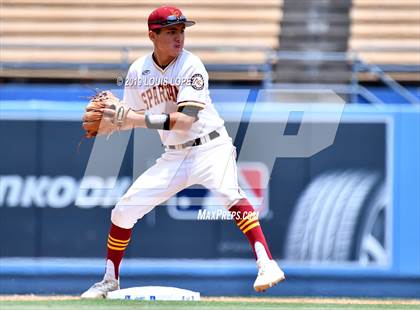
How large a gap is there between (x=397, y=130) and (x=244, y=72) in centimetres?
243

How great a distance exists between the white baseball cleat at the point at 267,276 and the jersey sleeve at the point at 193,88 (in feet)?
3.59

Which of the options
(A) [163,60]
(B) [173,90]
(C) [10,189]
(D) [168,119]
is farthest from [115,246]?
(C) [10,189]

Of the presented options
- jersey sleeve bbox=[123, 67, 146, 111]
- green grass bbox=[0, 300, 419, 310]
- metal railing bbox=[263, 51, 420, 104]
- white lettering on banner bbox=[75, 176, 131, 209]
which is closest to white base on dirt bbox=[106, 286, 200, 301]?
green grass bbox=[0, 300, 419, 310]

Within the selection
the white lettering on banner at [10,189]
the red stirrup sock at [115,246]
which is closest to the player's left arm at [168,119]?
the red stirrup sock at [115,246]

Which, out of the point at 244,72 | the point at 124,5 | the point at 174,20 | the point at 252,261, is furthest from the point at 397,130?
the point at 124,5

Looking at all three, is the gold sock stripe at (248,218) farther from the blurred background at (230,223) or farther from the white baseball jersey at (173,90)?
the blurred background at (230,223)

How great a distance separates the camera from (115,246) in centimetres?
711

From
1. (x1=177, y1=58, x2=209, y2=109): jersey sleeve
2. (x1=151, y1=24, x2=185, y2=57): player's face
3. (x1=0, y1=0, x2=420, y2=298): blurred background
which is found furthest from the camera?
(x1=0, y1=0, x2=420, y2=298): blurred background

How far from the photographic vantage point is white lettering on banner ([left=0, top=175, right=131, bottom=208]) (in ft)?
30.6

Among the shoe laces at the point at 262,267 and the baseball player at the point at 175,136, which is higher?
the baseball player at the point at 175,136

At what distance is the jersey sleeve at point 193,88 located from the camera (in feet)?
22.0

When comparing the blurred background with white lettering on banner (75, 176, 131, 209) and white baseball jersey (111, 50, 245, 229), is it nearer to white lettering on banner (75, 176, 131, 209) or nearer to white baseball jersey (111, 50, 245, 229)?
white lettering on banner (75, 176, 131, 209)

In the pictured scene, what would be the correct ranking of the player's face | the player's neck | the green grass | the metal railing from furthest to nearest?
1. the metal railing
2. the player's neck
3. the player's face
4. the green grass

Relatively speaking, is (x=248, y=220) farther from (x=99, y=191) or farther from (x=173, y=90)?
(x=99, y=191)
